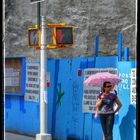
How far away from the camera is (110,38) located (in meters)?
21.1

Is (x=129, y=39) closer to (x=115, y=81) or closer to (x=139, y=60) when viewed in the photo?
(x=115, y=81)

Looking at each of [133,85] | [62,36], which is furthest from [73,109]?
[133,85]

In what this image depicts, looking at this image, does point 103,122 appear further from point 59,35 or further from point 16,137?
point 16,137

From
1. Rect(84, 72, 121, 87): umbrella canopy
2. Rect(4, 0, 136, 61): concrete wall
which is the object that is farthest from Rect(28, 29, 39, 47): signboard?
Rect(4, 0, 136, 61): concrete wall

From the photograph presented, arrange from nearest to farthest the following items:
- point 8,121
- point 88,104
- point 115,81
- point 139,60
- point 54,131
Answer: point 139,60 < point 115,81 < point 88,104 < point 54,131 < point 8,121

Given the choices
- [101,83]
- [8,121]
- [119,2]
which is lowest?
[8,121]

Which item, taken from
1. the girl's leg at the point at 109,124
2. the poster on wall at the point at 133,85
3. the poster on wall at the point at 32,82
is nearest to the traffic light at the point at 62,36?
the poster on wall at the point at 32,82

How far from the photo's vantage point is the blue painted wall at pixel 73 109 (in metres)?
12.5

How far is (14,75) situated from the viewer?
58.9 feet

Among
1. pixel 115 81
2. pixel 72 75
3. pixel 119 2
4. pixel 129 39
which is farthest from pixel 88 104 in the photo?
pixel 119 2

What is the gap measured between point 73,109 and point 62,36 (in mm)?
1802

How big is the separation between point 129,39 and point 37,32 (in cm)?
622

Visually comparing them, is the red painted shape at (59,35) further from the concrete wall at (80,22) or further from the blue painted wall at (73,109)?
the concrete wall at (80,22)

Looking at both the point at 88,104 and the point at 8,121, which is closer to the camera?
the point at 88,104
